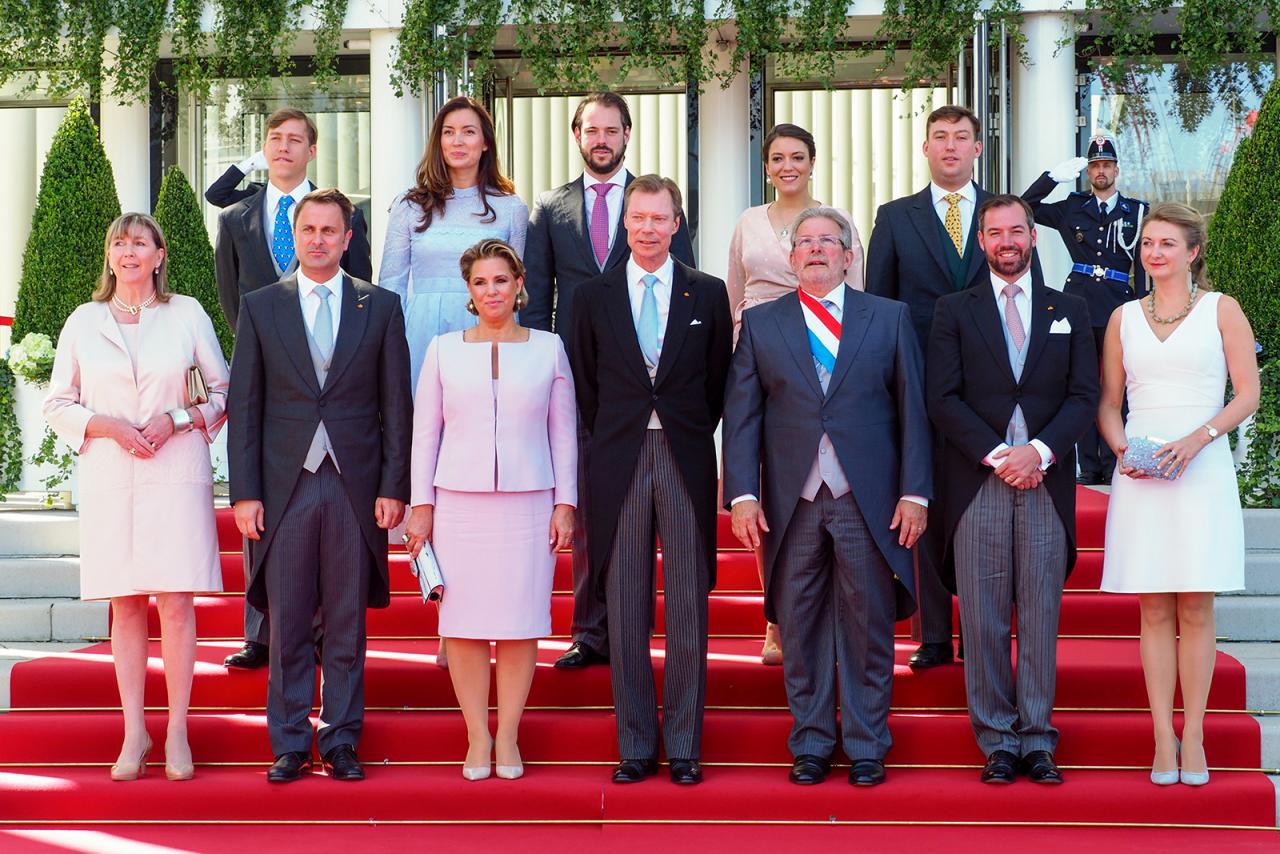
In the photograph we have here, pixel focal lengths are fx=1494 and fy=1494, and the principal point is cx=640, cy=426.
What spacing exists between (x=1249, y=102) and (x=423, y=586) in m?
6.58

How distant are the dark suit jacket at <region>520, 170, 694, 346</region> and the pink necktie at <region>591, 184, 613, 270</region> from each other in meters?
0.02

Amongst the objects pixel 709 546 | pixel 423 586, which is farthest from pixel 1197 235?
pixel 423 586

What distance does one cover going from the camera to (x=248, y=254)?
5.31 metres

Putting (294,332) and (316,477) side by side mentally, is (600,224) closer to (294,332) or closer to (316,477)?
(294,332)

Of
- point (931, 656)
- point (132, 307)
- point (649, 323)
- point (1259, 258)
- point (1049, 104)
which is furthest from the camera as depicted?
point (1049, 104)

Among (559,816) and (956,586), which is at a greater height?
(956,586)

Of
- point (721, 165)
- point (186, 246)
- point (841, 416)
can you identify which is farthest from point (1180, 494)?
point (186, 246)

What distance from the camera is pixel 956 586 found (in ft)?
15.6

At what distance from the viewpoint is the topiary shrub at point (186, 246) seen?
8.64m

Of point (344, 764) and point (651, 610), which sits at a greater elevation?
point (651, 610)

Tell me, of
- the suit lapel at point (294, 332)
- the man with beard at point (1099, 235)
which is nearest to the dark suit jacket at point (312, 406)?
the suit lapel at point (294, 332)

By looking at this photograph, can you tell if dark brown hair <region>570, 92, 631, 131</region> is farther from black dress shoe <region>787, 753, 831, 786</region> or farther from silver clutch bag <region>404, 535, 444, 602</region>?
black dress shoe <region>787, 753, 831, 786</region>

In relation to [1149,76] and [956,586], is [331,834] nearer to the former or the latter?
[956,586]

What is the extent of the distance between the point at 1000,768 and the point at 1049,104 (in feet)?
16.4
